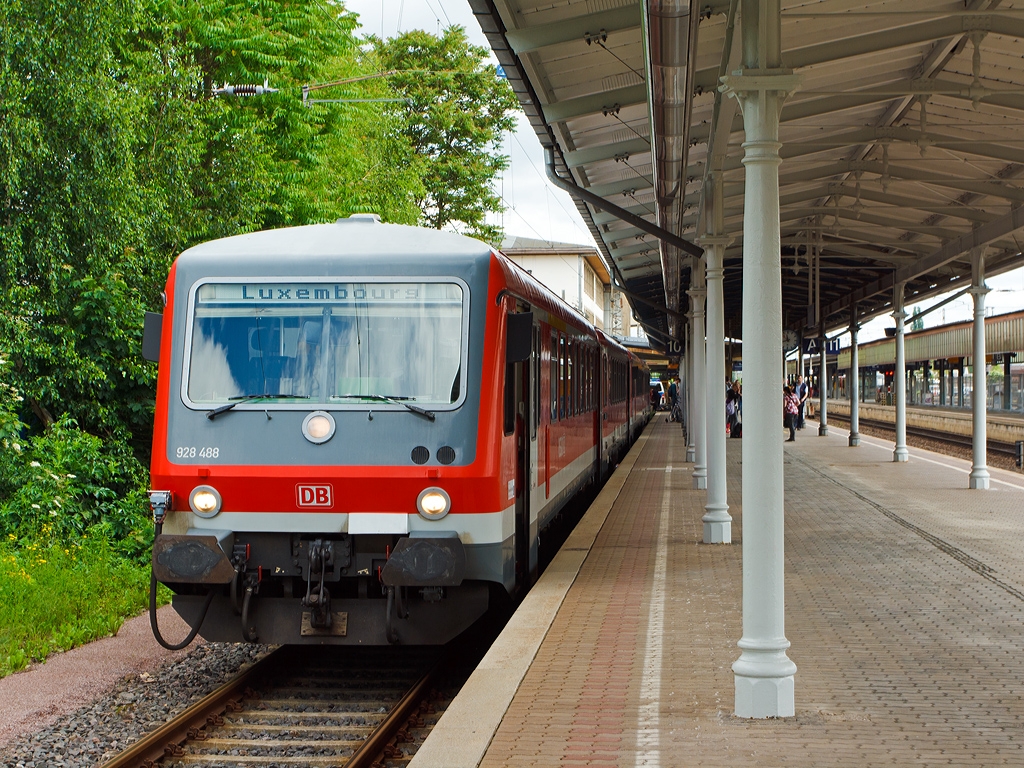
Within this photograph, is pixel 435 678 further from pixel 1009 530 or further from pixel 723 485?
pixel 1009 530

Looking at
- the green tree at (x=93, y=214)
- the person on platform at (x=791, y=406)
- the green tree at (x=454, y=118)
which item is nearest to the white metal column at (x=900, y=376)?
the person on platform at (x=791, y=406)

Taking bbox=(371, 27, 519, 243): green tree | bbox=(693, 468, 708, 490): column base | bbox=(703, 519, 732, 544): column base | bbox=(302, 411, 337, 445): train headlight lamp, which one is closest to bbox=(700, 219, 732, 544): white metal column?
bbox=(703, 519, 732, 544): column base

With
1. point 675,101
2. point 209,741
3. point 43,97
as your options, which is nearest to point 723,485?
point 675,101

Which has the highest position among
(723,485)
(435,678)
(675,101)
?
(675,101)

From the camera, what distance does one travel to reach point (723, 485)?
12.6m

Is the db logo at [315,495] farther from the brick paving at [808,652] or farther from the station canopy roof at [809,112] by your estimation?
the station canopy roof at [809,112]

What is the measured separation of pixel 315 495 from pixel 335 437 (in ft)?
1.27

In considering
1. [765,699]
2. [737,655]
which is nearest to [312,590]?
[737,655]

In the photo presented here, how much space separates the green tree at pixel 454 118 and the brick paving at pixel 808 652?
3355 centimetres

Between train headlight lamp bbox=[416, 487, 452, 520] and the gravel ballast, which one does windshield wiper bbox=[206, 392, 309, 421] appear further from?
the gravel ballast

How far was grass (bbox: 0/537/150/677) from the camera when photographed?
8930mm

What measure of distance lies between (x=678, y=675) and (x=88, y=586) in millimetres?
6275

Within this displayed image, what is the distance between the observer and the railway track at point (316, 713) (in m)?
6.25

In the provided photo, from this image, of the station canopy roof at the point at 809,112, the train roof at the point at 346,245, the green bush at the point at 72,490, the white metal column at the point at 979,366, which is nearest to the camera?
the train roof at the point at 346,245
